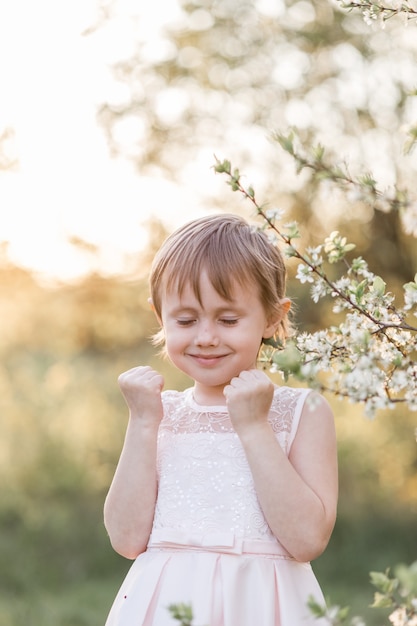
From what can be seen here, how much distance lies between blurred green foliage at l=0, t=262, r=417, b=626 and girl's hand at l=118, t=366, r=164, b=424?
3946mm

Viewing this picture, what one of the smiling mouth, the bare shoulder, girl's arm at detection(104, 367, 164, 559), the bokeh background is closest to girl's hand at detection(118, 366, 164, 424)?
girl's arm at detection(104, 367, 164, 559)

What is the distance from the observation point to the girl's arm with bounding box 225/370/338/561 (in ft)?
5.88

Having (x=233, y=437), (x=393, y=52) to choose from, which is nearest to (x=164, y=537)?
(x=233, y=437)

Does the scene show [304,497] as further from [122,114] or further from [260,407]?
[122,114]

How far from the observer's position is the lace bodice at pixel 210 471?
1.88 metres

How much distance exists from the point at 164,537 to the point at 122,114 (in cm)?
Answer: 435

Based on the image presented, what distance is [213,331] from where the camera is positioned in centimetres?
190

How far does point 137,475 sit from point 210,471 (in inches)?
6.2

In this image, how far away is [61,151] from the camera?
5707 millimetres

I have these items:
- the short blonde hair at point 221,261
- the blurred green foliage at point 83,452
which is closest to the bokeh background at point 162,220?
the blurred green foliage at point 83,452

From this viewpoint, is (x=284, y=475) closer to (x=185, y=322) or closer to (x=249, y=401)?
(x=249, y=401)

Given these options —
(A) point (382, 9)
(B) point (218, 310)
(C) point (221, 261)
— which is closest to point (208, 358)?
(B) point (218, 310)

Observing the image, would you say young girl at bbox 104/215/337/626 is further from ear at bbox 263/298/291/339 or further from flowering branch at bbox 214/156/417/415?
flowering branch at bbox 214/156/417/415

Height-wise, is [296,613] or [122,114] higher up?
[296,613]
